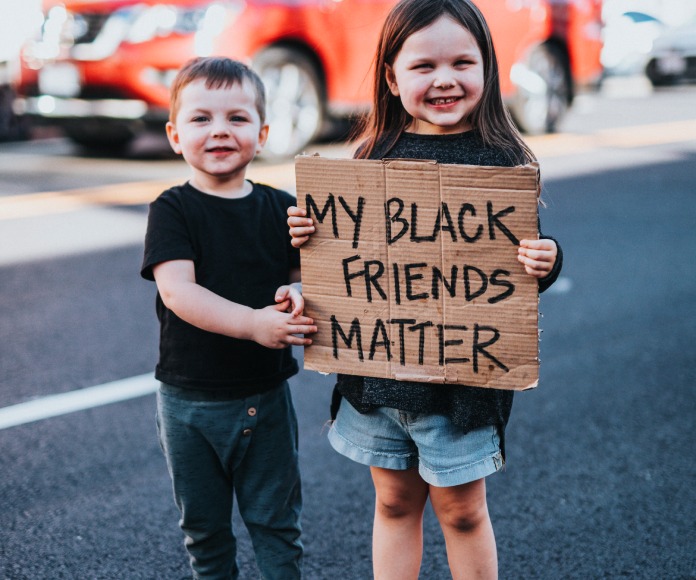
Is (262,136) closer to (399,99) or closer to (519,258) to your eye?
(399,99)

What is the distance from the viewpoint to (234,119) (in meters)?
2.20

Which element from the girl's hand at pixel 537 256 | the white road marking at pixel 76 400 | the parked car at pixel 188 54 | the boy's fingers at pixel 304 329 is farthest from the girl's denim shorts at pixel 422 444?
the parked car at pixel 188 54

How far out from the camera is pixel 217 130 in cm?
215

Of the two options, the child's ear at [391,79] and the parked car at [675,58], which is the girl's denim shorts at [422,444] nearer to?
the child's ear at [391,79]

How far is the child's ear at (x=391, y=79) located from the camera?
84.4 inches

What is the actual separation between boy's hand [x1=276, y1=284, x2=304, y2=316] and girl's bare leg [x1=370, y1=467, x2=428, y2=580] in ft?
1.41

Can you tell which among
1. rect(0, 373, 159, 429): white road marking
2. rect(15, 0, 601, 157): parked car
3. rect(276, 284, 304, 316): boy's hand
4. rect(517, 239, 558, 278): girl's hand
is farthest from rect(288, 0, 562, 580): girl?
rect(15, 0, 601, 157): parked car

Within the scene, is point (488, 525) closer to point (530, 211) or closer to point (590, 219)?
point (530, 211)

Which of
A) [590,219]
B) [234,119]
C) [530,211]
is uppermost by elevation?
[234,119]

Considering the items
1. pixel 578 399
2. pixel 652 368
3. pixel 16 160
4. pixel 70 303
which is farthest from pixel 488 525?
pixel 16 160

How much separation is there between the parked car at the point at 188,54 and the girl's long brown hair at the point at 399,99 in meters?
5.78

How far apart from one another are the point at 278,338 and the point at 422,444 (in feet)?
1.26

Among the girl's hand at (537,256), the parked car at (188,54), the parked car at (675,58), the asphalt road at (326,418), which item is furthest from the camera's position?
the parked car at (675,58)

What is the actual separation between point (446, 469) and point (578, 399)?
7.03ft
